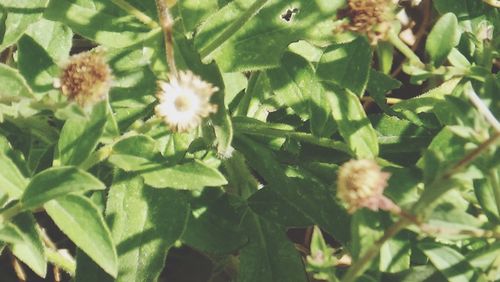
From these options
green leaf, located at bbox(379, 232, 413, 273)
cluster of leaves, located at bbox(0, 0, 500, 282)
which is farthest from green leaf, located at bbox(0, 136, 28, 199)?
green leaf, located at bbox(379, 232, 413, 273)

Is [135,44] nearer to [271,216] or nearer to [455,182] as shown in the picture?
[271,216]

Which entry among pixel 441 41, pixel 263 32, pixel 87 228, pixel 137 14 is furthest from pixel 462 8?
pixel 87 228

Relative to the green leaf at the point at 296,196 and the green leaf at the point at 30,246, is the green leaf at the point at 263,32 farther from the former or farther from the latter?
the green leaf at the point at 30,246

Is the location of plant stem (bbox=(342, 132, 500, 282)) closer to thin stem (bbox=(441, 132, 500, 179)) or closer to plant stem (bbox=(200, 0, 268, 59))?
thin stem (bbox=(441, 132, 500, 179))

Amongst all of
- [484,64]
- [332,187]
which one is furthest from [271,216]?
[484,64]

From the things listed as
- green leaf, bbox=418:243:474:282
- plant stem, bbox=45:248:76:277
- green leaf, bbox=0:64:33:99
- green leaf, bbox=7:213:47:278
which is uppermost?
green leaf, bbox=0:64:33:99

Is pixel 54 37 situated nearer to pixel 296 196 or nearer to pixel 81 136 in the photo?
pixel 81 136

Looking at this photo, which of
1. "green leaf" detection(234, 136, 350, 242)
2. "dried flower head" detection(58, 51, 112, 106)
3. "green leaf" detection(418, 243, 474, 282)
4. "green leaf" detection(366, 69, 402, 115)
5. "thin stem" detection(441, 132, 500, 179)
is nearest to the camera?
"thin stem" detection(441, 132, 500, 179)
